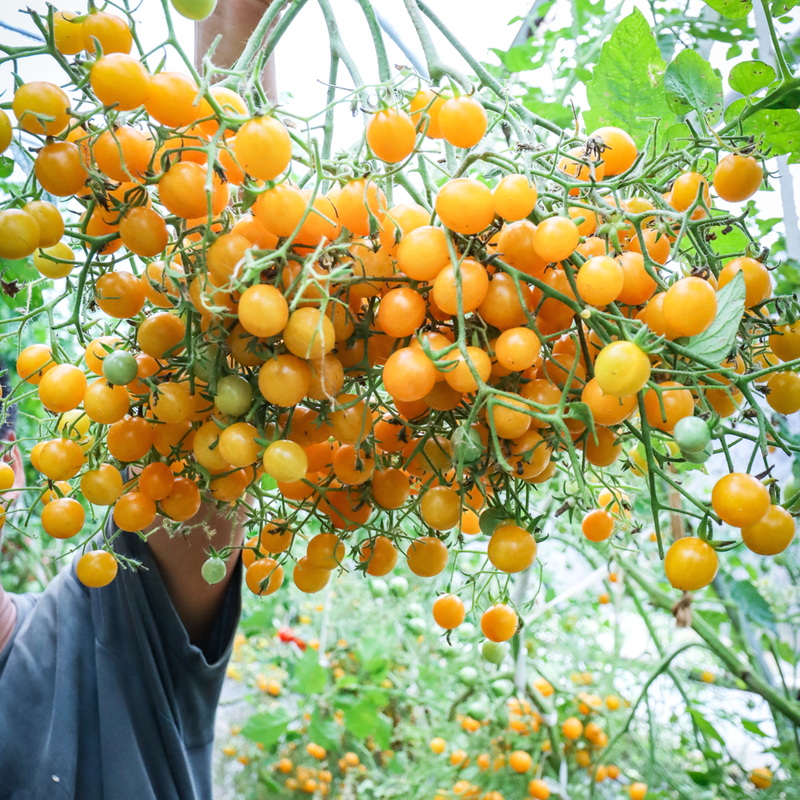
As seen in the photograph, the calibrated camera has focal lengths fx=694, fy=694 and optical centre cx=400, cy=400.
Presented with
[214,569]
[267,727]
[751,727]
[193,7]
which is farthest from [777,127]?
[267,727]

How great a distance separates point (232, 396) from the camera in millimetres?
371

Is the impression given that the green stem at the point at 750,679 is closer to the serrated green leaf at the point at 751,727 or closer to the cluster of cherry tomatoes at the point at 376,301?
the serrated green leaf at the point at 751,727

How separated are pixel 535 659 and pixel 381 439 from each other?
1271 mm

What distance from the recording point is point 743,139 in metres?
0.42

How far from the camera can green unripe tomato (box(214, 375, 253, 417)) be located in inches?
14.6

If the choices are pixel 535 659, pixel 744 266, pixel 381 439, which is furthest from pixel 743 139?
pixel 535 659

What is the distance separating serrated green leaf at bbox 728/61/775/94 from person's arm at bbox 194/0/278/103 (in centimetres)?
46

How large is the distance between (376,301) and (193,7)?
19 centimetres

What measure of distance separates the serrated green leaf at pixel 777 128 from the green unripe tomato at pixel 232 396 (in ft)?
1.39

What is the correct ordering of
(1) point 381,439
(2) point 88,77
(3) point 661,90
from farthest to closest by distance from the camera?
(3) point 661,90
(1) point 381,439
(2) point 88,77

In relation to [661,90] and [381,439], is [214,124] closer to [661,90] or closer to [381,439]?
[381,439]

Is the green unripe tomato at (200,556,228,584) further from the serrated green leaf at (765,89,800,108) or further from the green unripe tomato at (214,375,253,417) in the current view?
the serrated green leaf at (765,89,800,108)

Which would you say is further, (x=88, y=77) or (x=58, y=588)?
(x=58, y=588)

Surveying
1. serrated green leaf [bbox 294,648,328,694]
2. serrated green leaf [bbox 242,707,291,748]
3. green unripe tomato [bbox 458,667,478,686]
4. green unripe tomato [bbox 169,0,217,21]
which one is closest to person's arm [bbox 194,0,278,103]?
green unripe tomato [bbox 169,0,217,21]
